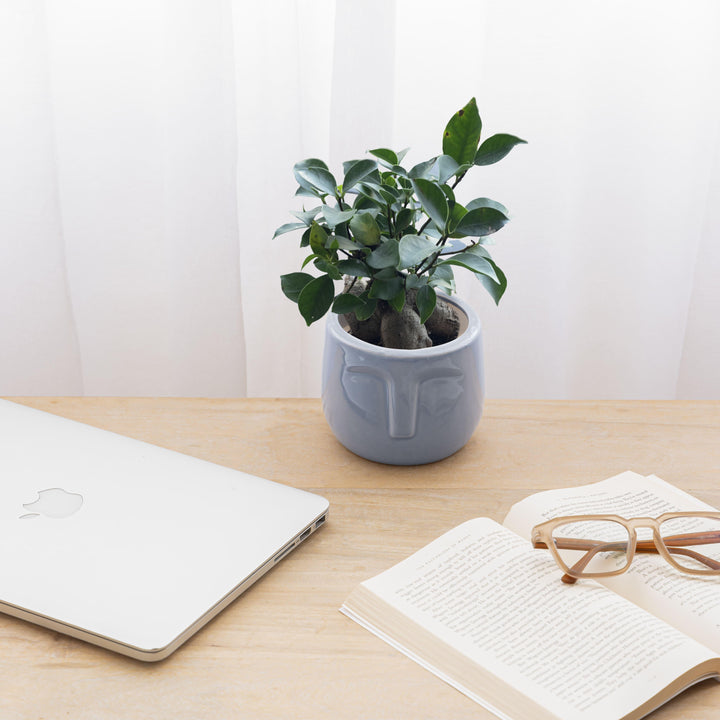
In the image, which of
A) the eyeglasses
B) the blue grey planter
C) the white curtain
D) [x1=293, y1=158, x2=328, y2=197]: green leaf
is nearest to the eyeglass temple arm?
the eyeglasses

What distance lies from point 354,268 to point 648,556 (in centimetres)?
35

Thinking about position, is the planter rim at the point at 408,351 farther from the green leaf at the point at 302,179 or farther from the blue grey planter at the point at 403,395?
the green leaf at the point at 302,179

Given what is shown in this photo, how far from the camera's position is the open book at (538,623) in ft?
1.89

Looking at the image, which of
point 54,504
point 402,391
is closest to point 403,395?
point 402,391

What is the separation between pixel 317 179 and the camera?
0.81m

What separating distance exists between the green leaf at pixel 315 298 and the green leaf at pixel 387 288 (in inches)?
1.6

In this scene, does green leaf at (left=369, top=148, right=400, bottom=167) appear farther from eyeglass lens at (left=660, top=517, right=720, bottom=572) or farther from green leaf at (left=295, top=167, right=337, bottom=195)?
eyeglass lens at (left=660, top=517, right=720, bottom=572)

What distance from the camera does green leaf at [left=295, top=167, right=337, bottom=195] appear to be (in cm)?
80

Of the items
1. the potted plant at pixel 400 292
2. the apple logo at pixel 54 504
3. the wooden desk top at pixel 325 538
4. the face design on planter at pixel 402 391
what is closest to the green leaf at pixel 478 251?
the potted plant at pixel 400 292

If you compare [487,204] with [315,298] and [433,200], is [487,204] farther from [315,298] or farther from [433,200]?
[315,298]

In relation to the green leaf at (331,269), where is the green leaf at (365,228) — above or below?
above

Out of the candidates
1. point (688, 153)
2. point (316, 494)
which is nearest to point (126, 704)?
point (316, 494)

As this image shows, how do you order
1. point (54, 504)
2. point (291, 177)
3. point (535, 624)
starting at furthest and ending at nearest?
point (291, 177)
point (54, 504)
point (535, 624)

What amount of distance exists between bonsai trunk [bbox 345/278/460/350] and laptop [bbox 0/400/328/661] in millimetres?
172
